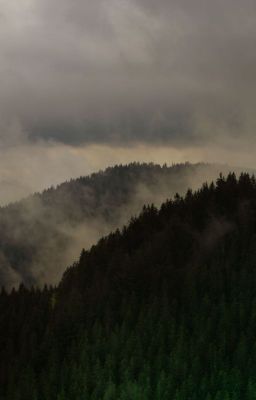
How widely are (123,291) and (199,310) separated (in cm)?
2603

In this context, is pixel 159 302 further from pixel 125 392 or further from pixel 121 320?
pixel 125 392

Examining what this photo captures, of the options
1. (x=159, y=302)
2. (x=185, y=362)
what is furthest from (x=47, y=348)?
(x=185, y=362)

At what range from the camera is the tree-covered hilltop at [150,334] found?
132 m

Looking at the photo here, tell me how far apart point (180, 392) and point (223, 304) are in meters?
36.0

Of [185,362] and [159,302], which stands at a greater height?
[159,302]

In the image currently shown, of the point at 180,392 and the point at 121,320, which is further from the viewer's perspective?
the point at 121,320

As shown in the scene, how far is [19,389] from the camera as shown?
14625 cm

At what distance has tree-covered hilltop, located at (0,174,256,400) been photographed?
132000 mm

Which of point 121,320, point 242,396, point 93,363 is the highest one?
point 121,320

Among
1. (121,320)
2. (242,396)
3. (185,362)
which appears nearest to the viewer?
(242,396)

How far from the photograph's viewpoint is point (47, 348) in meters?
163

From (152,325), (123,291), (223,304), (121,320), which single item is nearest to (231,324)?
(223,304)

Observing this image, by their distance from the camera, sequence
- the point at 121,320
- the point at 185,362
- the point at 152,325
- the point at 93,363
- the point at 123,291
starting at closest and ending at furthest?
the point at 185,362
the point at 93,363
the point at 152,325
the point at 121,320
the point at 123,291

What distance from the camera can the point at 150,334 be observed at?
502 feet
